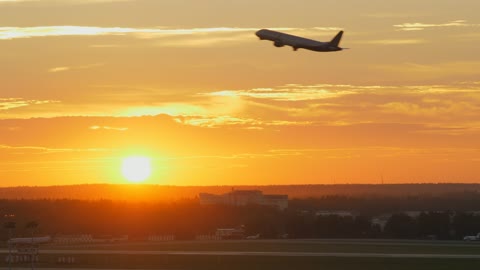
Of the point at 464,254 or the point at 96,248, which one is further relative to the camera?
the point at 96,248

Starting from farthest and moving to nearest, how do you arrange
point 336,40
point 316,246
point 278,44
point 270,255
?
point 316,246 → point 270,255 → point 336,40 → point 278,44

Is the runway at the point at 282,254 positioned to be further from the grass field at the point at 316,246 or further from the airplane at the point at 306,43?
the airplane at the point at 306,43

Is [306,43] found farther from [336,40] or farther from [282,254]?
[282,254]

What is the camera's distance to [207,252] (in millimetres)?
130250

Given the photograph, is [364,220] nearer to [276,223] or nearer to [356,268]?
[276,223]

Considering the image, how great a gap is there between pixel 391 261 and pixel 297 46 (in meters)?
24.6

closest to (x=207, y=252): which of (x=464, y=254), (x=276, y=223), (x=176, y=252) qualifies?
(x=176, y=252)

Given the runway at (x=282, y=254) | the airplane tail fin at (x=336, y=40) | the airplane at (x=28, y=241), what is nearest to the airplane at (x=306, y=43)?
the airplane tail fin at (x=336, y=40)

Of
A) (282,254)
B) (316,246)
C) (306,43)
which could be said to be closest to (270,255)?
(282,254)

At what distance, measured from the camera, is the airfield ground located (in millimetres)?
111250

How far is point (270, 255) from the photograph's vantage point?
407 feet

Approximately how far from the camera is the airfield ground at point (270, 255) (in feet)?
365

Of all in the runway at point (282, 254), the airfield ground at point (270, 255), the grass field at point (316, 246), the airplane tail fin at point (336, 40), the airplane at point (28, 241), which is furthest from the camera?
the airplane at point (28, 241)

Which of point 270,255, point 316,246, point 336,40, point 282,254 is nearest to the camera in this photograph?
point 336,40
